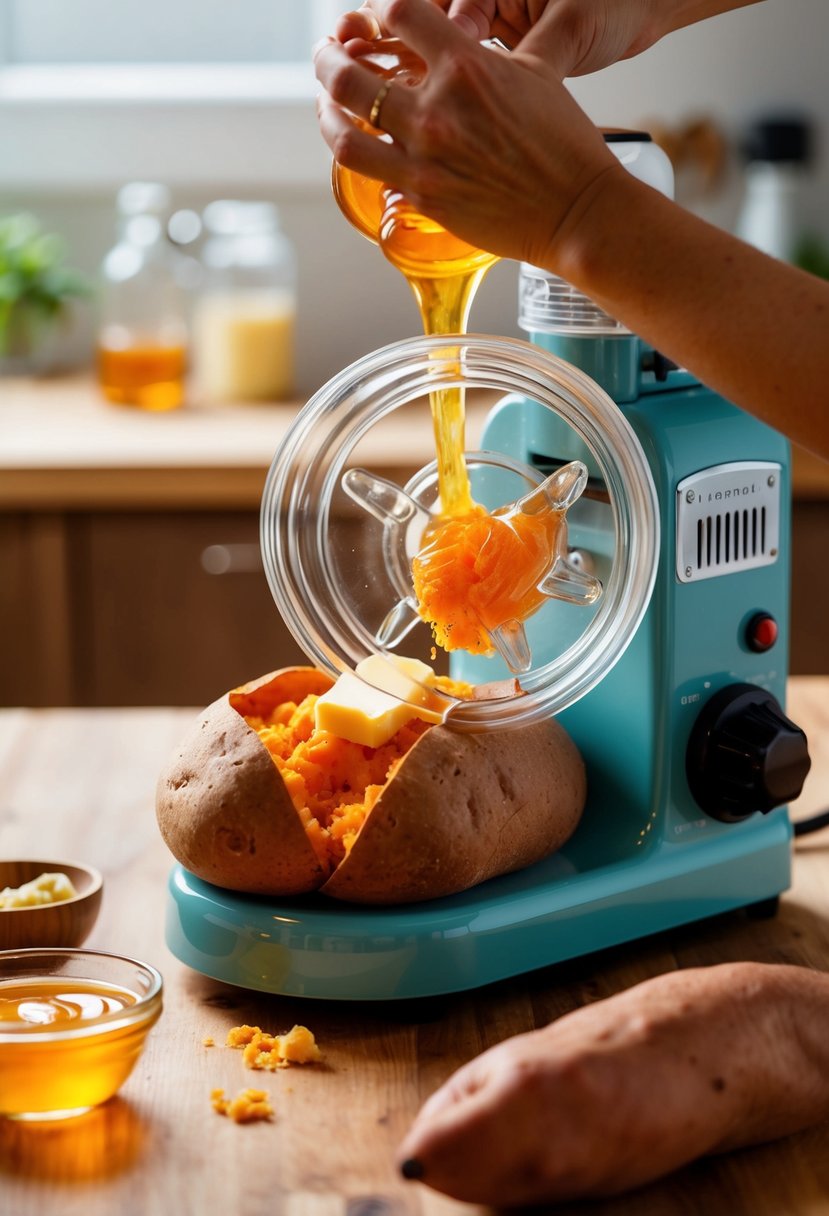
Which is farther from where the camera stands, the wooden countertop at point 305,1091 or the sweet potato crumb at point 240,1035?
the sweet potato crumb at point 240,1035

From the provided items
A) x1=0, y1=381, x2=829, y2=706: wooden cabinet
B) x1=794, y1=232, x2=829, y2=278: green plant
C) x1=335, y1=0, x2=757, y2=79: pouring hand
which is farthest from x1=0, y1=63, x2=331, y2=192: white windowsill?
x1=335, y1=0, x2=757, y2=79: pouring hand

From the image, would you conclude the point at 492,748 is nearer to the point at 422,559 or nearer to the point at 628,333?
the point at 422,559

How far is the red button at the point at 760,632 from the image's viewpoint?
3.42ft

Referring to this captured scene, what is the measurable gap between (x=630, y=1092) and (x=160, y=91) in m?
2.16

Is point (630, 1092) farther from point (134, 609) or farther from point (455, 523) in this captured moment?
point (134, 609)

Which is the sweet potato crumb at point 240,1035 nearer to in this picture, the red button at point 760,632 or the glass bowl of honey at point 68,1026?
the glass bowl of honey at point 68,1026

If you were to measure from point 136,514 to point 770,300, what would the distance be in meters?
1.33

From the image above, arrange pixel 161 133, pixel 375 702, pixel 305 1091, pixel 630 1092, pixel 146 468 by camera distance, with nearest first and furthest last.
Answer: pixel 630 1092 < pixel 305 1091 < pixel 375 702 < pixel 146 468 < pixel 161 133

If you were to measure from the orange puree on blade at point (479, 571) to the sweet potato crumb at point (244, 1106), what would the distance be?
29cm

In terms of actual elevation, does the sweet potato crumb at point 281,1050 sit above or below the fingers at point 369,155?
below

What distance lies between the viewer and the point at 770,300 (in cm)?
79

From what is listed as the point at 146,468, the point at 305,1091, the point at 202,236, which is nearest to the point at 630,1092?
the point at 305,1091

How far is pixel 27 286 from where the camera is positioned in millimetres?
2379

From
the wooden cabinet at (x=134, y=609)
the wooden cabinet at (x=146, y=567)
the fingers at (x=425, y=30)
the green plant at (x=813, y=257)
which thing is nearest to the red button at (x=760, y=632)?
the fingers at (x=425, y=30)
